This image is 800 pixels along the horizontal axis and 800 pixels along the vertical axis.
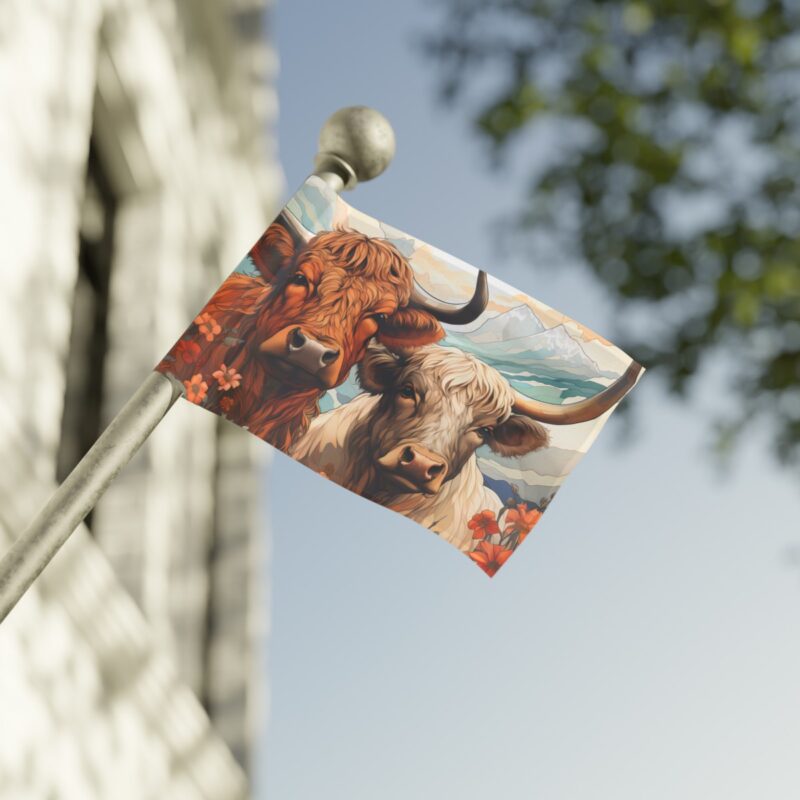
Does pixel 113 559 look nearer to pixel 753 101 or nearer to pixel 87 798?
pixel 87 798

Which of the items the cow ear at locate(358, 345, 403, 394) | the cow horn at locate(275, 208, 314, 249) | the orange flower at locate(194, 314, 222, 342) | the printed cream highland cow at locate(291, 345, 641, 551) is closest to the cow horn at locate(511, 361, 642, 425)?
the printed cream highland cow at locate(291, 345, 641, 551)

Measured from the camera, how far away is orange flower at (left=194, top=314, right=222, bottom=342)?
3990 millimetres

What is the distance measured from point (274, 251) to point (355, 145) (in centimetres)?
48

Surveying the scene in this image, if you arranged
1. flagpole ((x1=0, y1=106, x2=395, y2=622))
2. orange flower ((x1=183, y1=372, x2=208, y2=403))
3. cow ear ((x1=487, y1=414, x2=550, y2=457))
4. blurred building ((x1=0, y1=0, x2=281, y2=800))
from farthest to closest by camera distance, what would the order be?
1. blurred building ((x1=0, y1=0, x2=281, y2=800))
2. cow ear ((x1=487, y1=414, x2=550, y2=457))
3. orange flower ((x1=183, y1=372, x2=208, y2=403))
4. flagpole ((x1=0, y1=106, x2=395, y2=622))

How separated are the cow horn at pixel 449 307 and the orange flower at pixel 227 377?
759mm

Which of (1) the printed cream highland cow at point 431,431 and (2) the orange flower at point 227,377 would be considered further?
(1) the printed cream highland cow at point 431,431

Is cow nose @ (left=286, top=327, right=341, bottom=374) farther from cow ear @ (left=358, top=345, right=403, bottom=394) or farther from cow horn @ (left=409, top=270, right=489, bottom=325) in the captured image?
cow horn @ (left=409, top=270, right=489, bottom=325)

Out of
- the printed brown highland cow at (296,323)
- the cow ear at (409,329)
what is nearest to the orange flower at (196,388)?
the printed brown highland cow at (296,323)

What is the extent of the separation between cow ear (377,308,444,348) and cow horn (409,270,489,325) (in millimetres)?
27

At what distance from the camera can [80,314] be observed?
7.76 meters

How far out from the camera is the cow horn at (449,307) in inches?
174

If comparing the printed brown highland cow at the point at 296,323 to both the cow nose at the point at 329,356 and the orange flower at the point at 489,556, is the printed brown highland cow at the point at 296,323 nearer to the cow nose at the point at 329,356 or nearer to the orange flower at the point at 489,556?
the cow nose at the point at 329,356

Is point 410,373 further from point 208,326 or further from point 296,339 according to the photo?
point 208,326

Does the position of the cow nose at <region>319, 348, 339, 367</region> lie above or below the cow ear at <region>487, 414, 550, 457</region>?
below
